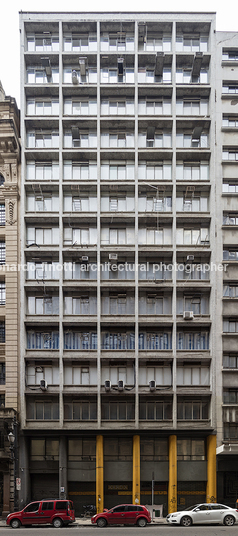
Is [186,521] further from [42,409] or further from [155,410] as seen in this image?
[42,409]

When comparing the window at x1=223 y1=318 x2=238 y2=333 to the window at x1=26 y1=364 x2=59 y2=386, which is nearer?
the window at x1=26 y1=364 x2=59 y2=386

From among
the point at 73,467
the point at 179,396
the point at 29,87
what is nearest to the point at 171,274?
the point at 179,396

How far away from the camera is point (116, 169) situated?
36.1m

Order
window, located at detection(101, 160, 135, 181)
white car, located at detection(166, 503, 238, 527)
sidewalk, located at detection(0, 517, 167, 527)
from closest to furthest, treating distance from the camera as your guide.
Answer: white car, located at detection(166, 503, 238, 527) < sidewalk, located at detection(0, 517, 167, 527) < window, located at detection(101, 160, 135, 181)

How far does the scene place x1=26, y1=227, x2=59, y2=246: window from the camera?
3547cm

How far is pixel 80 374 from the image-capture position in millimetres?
34094

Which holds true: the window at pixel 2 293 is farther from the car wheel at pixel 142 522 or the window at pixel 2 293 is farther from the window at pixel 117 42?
the window at pixel 117 42

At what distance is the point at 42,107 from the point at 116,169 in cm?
786

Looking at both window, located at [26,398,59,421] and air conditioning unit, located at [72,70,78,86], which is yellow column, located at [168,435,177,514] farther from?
air conditioning unit, located at [72,70,78,86]

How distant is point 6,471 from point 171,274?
18622 millimetres

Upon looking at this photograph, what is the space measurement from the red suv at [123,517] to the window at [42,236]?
63.3 feet

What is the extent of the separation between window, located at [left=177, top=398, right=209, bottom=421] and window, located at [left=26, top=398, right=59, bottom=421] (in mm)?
9295

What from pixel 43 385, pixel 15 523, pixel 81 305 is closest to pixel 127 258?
pixel 81 305

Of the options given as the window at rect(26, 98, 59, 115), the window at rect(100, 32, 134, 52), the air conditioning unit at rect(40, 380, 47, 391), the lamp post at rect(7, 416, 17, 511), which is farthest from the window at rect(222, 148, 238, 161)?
the lamp post at rect(7, 416, 17, 511)
